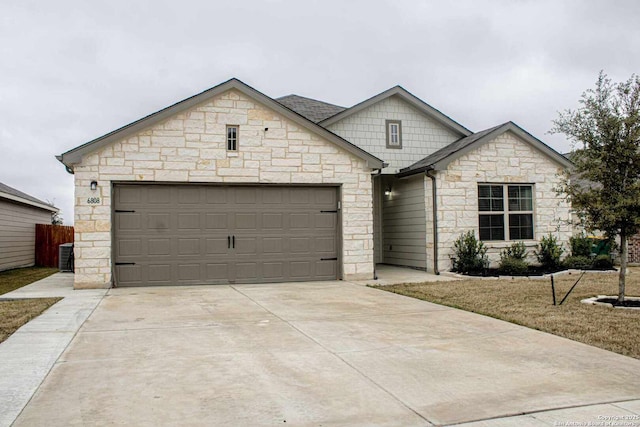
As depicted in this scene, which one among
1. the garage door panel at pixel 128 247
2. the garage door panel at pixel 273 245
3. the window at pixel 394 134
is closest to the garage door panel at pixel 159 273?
the garage door panel at pixel 128 247

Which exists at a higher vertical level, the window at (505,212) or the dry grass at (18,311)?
the window at (505,212)

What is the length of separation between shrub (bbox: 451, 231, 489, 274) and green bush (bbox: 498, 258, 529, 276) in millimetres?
543

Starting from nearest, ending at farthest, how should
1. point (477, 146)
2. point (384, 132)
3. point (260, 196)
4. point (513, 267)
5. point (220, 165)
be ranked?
point (220, 165) < point (260, 196) < point (513, 267) < point (477, 146) < point (384, 132)

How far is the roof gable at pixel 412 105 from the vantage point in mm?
16922

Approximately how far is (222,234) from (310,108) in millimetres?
7961

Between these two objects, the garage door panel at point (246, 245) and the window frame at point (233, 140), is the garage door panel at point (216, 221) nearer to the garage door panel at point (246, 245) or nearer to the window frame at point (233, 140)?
the garage door panel at point (246, 245)

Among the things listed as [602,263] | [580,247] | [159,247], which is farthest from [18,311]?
[602,263]

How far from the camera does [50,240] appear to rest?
22969 millimetres

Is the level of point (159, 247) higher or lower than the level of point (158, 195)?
lower

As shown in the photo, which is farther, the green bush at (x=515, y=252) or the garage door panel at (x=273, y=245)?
the green bush at (x=515, y=252)

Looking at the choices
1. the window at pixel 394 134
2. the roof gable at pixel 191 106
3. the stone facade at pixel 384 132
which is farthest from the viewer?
the window at pixel 394 134

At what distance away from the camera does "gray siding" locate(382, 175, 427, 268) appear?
15656 millimetres

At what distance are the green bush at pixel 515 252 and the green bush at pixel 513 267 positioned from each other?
1.74ft

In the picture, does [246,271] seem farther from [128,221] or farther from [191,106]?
[191,106]
